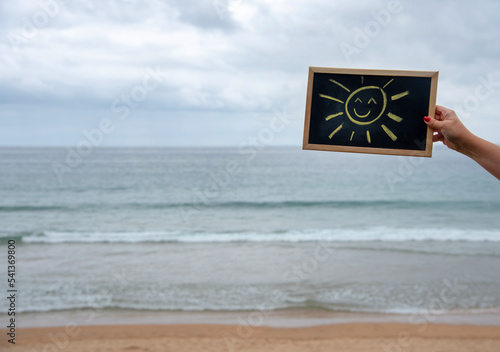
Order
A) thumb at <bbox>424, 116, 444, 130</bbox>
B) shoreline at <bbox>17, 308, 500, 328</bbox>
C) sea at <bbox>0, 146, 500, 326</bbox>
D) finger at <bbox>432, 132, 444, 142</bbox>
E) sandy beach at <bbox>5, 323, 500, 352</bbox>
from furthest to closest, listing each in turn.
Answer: sea at <bbox>0, 146, 500, 326</bbox>
shoreline at <bbox>17, 308, 500, 328</bbox>
sandy beach at <bbox>5, 323, 500, 352</bbox>
finger at <bbox>432, 132, 444, 142</bbox>
thumb at <bbox>424, 116, 444, 130</bbox>

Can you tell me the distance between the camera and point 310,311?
666cm

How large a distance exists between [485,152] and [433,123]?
0.83ft

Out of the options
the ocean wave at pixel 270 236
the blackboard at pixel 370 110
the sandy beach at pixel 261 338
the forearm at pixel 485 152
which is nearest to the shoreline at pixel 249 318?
the sandy beach at pixel 261 338

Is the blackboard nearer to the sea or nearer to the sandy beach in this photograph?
the sandy beach

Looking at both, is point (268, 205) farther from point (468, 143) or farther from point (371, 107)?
point (468, 143)

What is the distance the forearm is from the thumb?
0.13 meters

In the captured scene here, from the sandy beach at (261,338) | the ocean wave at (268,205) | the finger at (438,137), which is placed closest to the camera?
the finger at (438,137)


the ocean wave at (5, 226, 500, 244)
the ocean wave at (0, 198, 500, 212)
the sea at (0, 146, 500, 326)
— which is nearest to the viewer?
the sea at (0, 146, 500, 326)

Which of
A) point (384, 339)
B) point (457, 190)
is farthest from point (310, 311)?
point (457, 190)

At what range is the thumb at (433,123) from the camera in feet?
5.56

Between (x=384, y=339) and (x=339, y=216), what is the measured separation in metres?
12.0

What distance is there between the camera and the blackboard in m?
1.85

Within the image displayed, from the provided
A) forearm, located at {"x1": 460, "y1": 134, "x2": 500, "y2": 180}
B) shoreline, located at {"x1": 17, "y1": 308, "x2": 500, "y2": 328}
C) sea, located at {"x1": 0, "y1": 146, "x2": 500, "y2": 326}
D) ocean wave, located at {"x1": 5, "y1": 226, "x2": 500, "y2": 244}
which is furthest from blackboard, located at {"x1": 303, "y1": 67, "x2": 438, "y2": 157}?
ocean wave, located at {"x1": 5, "y1": 226, "x2": 500, "y2": 244}

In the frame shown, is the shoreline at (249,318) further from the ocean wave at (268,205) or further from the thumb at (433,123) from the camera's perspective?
the ocean wave at (268,205)
